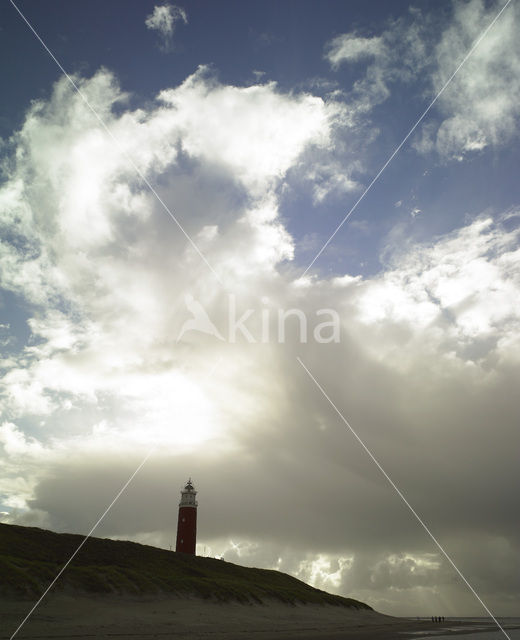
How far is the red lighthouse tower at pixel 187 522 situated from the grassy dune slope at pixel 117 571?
4.85 m

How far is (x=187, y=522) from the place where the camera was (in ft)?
258

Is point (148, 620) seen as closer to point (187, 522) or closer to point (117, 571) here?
point (117, 571)

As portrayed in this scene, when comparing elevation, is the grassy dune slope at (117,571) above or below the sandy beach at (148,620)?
above

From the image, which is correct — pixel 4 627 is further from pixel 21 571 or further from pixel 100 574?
pixel 100 574

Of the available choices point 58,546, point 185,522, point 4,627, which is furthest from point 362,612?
point 4,627

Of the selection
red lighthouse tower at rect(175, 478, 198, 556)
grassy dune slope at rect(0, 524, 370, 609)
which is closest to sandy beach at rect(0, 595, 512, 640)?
grassy dune slope at rect(0, 524, 370, 609)

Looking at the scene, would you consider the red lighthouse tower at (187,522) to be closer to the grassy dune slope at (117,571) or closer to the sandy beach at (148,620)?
the grassy dune slope at (117,571)

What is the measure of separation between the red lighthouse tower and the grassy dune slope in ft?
15.9

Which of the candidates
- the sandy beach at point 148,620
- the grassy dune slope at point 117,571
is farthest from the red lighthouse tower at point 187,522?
the sandy beach at point 148,620

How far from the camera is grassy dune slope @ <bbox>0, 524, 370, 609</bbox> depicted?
3941 centimetres

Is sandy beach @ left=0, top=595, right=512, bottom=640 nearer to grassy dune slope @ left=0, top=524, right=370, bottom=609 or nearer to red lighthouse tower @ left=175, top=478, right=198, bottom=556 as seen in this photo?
grassy dune slope @ left=0, top=524, right=370, bottom=609

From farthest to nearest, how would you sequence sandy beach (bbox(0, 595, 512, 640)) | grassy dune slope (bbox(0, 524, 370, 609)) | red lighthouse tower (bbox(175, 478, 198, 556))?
red lighthouse tower (bbox(175, 478, 198, 556)) < grassy dune slope (bbox(0, 524, 370, 609)) < sandy beach (bbox(0, 595, 512, 640))

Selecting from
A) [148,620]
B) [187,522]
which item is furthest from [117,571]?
[187,522]

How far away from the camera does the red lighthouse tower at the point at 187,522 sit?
7575 centimetres
